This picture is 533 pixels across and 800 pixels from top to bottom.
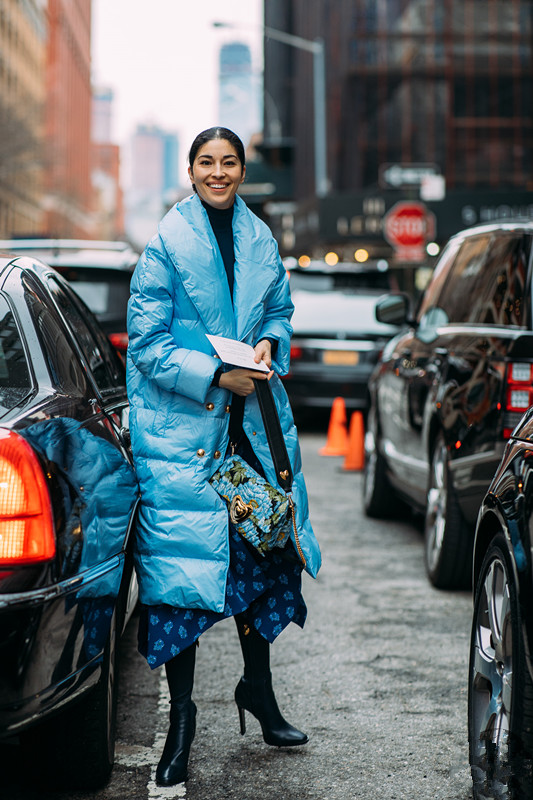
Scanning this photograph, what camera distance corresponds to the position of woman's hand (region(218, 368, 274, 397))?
135 inches

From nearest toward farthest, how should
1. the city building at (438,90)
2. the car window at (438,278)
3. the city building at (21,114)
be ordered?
the car window at (438,278) → the city building at (438,90) → the city building at (21,114)

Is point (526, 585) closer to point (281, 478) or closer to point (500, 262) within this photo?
point (281, 478)

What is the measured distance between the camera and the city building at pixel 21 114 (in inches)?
2163

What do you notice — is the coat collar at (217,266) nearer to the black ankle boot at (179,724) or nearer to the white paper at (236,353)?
the white paper at (236,353)

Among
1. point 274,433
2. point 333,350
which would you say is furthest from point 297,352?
point 274,433

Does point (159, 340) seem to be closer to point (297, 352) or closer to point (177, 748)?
point (177, 748)

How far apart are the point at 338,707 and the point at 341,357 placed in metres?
8.72

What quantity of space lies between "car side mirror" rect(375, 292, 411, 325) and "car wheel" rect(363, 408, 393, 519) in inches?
39.8

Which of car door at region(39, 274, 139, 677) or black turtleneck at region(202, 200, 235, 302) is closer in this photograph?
car door at region(39, 274, 139, 677)

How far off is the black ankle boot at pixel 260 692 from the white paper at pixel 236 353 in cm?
77

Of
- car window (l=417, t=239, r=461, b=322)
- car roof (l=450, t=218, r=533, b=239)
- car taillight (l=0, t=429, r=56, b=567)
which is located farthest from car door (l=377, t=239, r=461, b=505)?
car taillight (l=0, t=429, r=56, b=567)

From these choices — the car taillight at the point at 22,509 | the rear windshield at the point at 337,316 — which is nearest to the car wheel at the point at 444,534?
the car taillight at the point at 22,509

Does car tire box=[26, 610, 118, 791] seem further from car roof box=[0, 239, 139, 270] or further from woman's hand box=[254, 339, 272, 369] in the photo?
car roof box=[0, 239, 139, 270]

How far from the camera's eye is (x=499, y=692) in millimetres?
2936
